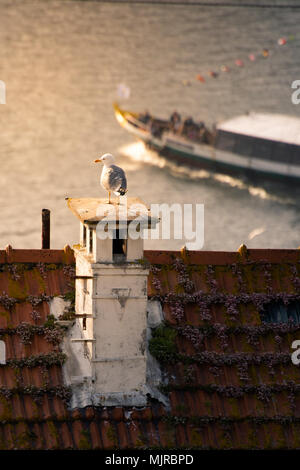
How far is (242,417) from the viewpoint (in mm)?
21984

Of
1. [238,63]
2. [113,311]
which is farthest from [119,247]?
[238,63]

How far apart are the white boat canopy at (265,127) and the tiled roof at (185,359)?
7950cm

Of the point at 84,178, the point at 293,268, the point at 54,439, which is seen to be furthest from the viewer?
the point at 84,178

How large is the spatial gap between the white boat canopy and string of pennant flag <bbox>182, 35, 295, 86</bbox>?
1737 cm

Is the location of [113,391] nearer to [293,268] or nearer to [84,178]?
[293,268]

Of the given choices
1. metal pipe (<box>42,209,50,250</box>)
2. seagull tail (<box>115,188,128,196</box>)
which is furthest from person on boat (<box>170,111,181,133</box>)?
seagull tail (<box>115,188,128,196</box>)

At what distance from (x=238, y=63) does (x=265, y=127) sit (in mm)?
28460

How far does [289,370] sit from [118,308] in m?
4.18

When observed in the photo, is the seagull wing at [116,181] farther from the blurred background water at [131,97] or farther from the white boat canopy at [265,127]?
the white boat canopy at [265,127]

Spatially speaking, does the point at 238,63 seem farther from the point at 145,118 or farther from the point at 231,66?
the point at 145,118

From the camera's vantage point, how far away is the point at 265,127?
4124 inches

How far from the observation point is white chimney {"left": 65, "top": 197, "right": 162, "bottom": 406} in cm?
2122

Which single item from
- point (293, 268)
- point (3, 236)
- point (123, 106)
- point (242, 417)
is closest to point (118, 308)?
point (242, 417)

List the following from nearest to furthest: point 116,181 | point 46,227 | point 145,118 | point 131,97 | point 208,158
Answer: point 116,181, point 46,227, point 208,158, point 145,118, point 131,97
